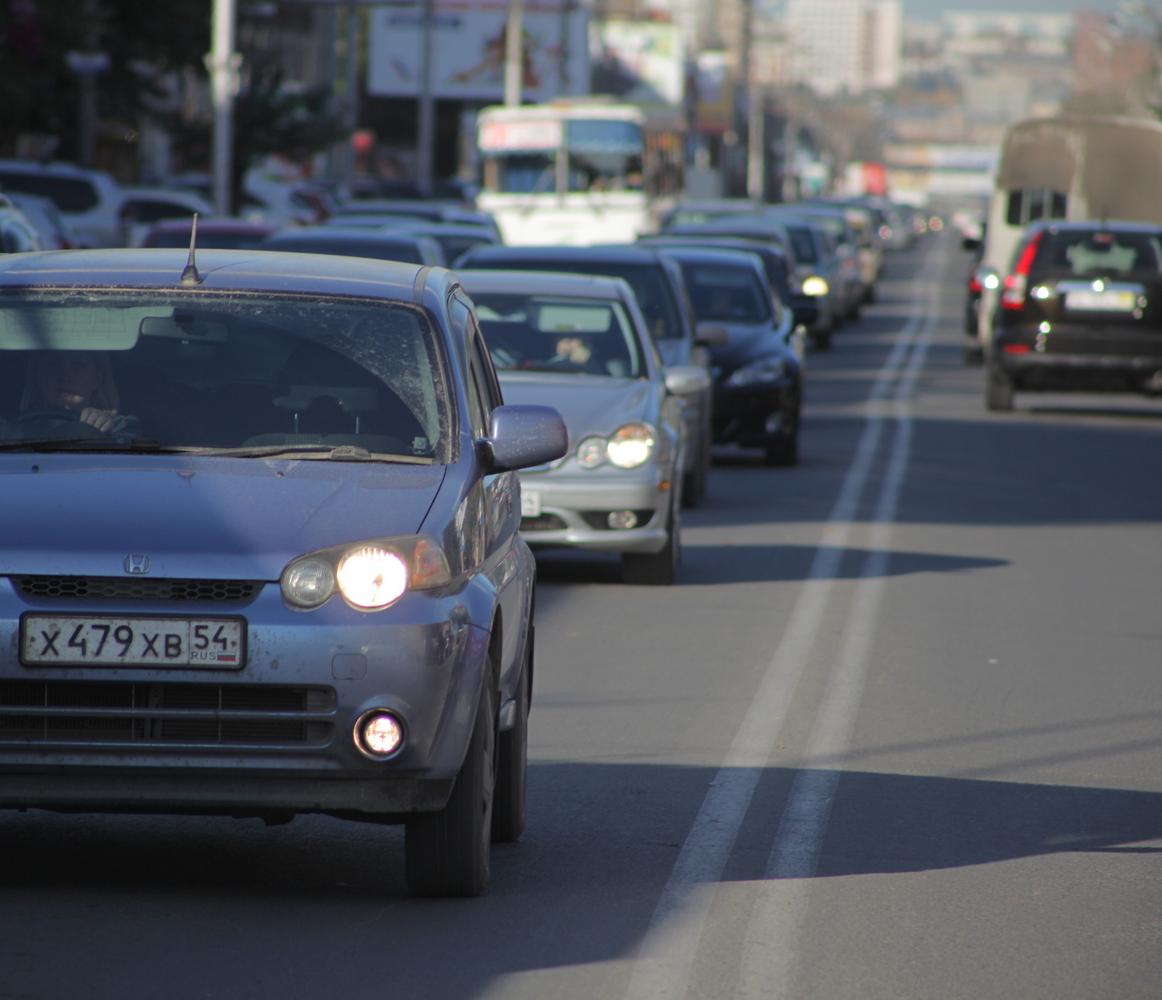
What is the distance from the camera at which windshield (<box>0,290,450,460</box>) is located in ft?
22.2

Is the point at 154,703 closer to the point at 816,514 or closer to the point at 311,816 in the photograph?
the point at 311,816

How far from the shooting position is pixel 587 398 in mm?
13789

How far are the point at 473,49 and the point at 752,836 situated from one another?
87.3m

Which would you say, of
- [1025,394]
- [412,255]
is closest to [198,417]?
[412,255]

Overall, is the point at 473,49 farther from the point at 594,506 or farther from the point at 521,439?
the point at 521,439

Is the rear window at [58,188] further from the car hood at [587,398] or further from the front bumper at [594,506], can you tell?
the front bumper at [594,506]

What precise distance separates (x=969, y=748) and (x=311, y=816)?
8.66 ft

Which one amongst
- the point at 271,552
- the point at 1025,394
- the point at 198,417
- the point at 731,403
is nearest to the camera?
the point at 271,552

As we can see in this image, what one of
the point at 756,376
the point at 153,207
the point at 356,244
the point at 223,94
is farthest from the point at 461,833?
the point at 153,207

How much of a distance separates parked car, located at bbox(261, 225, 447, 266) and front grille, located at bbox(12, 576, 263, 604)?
1515cm

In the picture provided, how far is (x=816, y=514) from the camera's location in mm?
17516

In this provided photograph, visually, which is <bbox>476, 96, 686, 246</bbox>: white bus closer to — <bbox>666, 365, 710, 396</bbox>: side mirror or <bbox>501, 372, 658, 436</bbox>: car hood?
<bbox>666, 365, 710, 396</bbox>: side mirror

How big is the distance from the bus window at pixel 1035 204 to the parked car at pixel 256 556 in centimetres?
3216

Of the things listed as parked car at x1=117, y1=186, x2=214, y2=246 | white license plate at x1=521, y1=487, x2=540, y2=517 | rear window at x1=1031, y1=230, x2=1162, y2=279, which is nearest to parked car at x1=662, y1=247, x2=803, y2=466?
rear window at x1=1031, y1=230, x2=1162, y2=279
